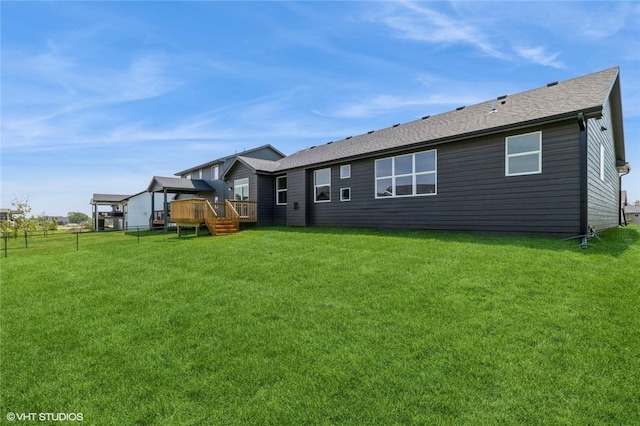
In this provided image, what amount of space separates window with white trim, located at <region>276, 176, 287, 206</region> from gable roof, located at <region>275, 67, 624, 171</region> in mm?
3965

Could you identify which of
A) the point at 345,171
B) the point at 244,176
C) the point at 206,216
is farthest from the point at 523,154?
the point at 244,176

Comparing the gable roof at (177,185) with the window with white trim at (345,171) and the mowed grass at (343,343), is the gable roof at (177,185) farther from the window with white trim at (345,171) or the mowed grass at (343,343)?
the mowed grass at (343,343)

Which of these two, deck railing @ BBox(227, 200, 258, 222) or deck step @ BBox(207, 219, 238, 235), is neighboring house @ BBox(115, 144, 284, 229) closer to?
deck railing @ BBox(227, 200, 258, 222)

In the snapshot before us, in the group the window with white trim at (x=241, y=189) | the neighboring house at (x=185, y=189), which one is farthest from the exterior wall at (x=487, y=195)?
the neighboring house at (x=185, y=189)

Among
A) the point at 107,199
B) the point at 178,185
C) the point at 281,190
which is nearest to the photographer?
the point at 281,190

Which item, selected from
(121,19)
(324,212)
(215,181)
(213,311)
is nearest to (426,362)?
(213,311)

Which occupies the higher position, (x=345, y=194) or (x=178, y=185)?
(x=178, y=185)

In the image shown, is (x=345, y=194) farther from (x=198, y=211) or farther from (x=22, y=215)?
(x=22, y=215)

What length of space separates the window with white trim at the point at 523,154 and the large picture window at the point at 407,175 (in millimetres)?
2269

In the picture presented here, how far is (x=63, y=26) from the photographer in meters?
7.54

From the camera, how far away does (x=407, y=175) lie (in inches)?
458

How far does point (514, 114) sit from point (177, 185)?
20963 mm

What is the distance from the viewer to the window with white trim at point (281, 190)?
18.0 m

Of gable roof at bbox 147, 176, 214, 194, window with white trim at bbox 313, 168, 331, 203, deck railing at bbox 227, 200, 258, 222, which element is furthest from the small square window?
gable roof at bbox 147, 176, 214, 194
